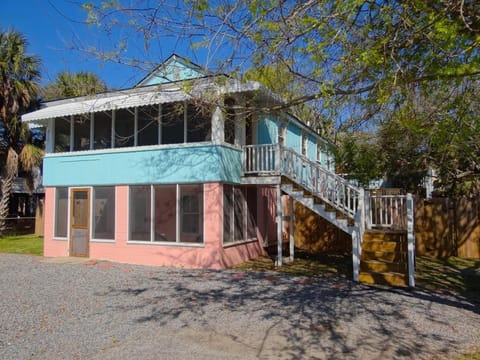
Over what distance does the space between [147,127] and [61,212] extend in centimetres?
468

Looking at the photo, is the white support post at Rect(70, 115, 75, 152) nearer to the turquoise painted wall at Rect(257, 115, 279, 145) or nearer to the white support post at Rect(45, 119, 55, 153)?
the white support post at Rect(45, 119, 55, 153)

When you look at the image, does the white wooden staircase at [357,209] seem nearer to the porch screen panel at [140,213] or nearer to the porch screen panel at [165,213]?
the porch screen panel at [165,213]

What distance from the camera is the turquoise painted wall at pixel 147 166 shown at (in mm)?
12211

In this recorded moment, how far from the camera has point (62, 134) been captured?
15227 mm

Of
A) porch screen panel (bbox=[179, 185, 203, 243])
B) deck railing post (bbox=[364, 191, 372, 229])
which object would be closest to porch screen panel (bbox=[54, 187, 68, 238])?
porch screen panel (bbox=[179, 185, 203, 243])

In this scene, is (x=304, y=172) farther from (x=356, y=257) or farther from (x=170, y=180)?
(x=170, y=180)

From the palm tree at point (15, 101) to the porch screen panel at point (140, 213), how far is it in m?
9.97

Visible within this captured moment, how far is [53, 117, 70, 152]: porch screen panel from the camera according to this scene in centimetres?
1509

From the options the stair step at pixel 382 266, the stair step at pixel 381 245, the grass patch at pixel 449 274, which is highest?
A: the stair step at pixel 381 245

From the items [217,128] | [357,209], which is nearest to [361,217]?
[357,209]

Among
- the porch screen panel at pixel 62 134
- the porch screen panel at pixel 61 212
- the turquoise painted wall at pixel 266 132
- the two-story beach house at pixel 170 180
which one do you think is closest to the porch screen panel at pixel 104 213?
the two-story beach house at pixel 170 180

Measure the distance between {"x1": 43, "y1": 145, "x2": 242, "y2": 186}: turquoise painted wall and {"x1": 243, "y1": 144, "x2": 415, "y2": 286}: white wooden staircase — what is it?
1302 millimetres

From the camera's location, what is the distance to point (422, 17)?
6336 mm

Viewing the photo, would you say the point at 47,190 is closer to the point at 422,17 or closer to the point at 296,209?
the point at 296,209
